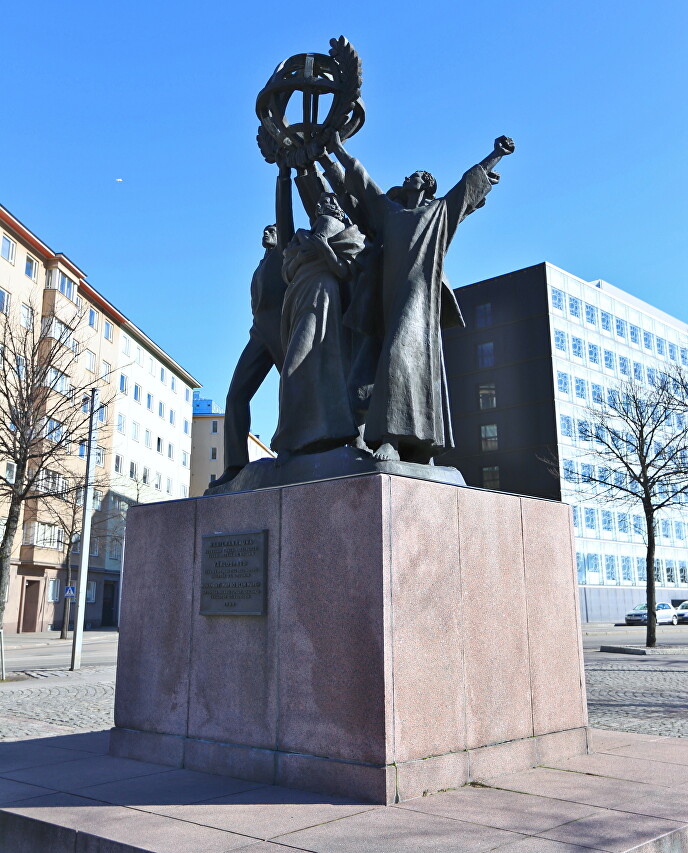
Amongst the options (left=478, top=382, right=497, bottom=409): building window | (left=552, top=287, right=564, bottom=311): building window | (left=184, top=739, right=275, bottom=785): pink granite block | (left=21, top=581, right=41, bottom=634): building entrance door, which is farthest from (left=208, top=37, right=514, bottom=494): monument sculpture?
(left=552, top=287, right=564, bottom=311): building window

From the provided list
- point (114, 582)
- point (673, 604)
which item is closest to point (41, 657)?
point (114, 582)

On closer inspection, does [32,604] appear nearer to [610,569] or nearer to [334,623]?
[610,569]

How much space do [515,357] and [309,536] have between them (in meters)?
48.3

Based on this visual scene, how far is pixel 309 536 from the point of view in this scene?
19.2ft

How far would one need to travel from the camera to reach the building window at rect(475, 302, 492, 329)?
177 feet

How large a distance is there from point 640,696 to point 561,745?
7183mm

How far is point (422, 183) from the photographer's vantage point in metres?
7.54

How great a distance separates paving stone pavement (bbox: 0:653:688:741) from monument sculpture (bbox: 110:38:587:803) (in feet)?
11.0

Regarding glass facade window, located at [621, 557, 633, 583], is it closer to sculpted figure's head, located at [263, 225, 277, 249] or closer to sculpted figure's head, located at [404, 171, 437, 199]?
sculpted figure's head, located at [263, 225, 277, 249]

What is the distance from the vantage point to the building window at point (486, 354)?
Answer: 53416mm

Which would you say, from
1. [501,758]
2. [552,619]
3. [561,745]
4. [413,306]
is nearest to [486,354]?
[413,306]

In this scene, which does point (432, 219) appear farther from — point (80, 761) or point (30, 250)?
point (30, 250)

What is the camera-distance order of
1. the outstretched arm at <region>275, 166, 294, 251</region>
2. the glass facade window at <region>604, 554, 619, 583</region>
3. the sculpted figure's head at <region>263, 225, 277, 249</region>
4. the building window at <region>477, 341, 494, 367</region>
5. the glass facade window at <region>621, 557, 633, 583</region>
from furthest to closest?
the glass facade window at <region>621, 557, 633, 583</region>, the building window at <region>477, 341, 494, 367</region>, the glass facade window at <region>604, 554, 619, 583</region>, the sculpted figure's head at <region>263, 225, 277, 249</region>, the outstretched arm at <region>275, 166, 294, 251</region>

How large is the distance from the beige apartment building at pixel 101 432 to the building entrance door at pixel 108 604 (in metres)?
0.07
